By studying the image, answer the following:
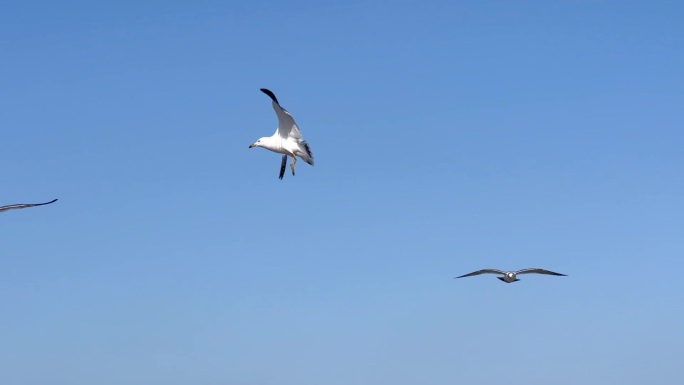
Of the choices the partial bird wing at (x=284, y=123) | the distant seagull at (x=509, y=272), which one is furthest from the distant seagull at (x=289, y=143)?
the distant seagull at (x=509, y=272)

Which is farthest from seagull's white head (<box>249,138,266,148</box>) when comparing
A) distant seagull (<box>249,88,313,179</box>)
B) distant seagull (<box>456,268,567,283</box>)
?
distant seagull (<box>456,268,567,283</box>)

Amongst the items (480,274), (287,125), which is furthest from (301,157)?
(480,274)

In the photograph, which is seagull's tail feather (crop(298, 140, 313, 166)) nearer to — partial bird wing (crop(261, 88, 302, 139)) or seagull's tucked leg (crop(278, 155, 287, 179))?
partial bird wing (crop(261, 88, 302, 139))

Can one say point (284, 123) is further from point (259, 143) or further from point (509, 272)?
point (509, 272)

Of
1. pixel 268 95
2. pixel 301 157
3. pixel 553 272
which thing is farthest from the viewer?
pixel 553 272

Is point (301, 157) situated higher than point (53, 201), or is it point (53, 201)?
point (301, 157)

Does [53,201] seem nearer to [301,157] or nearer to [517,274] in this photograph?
[301,157]
